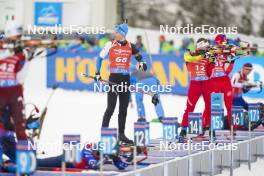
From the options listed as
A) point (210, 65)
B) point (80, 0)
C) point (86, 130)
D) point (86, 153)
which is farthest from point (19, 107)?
point (80, 0)

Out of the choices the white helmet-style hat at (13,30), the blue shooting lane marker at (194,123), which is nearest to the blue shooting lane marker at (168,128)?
the blue shooting lane marker at (194,123)

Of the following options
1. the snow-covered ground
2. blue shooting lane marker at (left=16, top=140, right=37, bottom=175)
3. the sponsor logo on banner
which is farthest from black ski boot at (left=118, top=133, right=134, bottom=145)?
the sponsor logo on banner

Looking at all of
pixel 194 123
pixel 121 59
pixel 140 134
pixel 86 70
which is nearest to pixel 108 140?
pixel 140 134

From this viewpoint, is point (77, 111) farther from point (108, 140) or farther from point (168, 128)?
point (108, 140)

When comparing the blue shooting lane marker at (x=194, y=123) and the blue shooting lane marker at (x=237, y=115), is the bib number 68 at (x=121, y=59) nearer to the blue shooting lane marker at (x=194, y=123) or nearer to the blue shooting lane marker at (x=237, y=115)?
the blue shooting lane marker at (x=194, y=123)

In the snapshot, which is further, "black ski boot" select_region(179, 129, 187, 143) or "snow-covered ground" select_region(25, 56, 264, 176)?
"snow-covered ground" select_region(25, 56, 264, 176)

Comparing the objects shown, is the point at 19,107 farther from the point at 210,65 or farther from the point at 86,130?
the point at 86,130

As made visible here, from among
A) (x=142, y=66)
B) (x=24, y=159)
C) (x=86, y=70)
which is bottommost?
(x=24, y=159)

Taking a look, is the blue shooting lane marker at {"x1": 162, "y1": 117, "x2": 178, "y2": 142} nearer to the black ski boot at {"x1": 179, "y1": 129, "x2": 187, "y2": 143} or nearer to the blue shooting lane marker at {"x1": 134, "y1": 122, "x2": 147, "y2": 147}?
the blue shooting lane marker at {"x1": 134, "y1": 122, "x2": 147, "y2": 147}

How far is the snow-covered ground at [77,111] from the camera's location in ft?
47.9

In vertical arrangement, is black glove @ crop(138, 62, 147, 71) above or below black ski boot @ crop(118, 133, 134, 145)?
above

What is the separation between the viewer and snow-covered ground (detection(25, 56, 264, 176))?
14609 millimetres

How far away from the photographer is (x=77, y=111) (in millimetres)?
18266

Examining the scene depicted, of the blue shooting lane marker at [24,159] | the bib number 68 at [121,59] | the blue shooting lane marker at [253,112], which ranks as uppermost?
the bib number 68 at [121,59]
